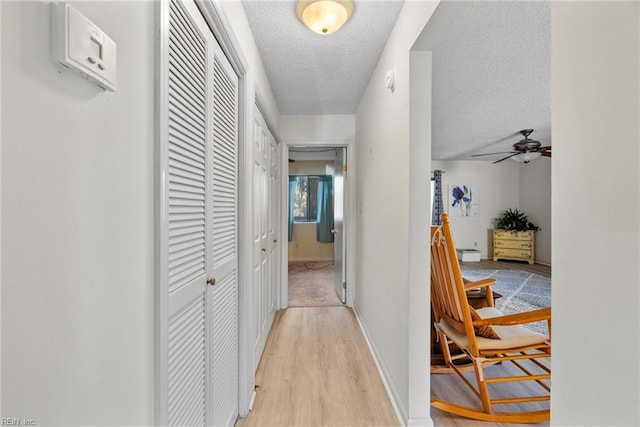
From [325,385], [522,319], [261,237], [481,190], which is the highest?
[481,190]

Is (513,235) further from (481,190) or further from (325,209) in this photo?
(325,209)

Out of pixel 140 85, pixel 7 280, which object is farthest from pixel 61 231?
pixel 140 85

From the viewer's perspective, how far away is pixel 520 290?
438cm

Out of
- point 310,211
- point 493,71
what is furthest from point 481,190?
point 493,71

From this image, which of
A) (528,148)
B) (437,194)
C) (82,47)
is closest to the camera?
(82,47)

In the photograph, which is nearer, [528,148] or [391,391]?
[391,391]

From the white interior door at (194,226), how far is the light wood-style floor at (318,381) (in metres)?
0.35

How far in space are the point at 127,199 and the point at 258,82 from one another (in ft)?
5.61

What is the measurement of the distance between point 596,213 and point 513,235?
7392 mm

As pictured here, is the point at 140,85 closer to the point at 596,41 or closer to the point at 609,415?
the point at 596,41

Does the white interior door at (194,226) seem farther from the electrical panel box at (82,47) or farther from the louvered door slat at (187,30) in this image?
the electrical panel box at (82,47)

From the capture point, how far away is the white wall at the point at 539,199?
6398 millimetres

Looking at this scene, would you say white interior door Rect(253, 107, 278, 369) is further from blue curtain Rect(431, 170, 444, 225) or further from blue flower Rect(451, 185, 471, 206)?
blue flower Rect(451, 185, 471, 206)

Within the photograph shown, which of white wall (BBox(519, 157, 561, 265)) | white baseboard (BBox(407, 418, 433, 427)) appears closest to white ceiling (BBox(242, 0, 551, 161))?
white baseboard (BBox(407, 418, 433, 427))
